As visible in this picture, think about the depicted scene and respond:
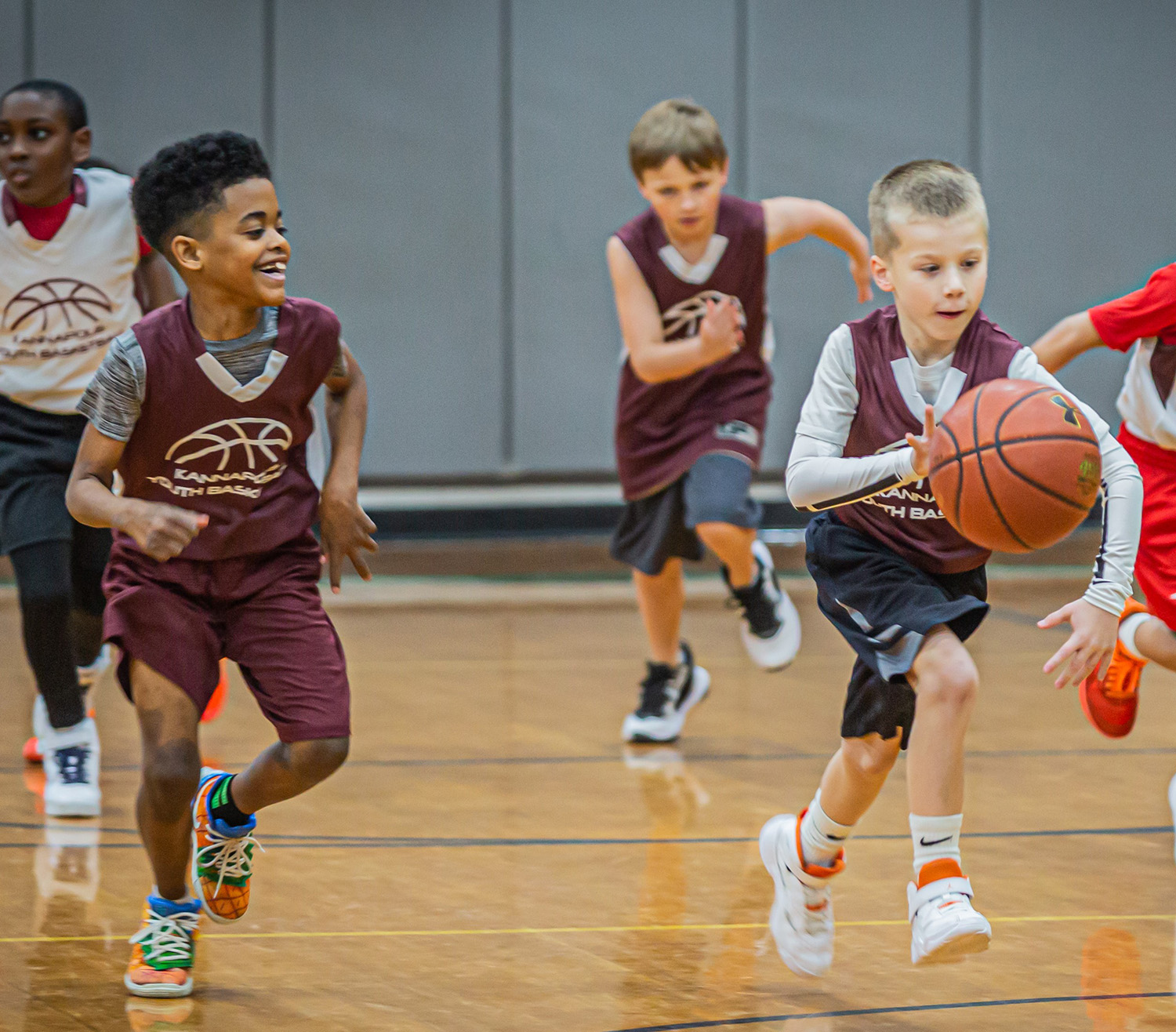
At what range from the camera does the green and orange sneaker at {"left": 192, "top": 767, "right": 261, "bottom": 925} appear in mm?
2959

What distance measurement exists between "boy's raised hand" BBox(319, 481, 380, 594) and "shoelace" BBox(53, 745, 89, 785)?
1346 millimetres

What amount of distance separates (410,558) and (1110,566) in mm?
→ 5898

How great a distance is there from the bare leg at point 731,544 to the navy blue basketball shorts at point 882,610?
5.05ft

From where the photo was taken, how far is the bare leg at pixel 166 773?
281 cm

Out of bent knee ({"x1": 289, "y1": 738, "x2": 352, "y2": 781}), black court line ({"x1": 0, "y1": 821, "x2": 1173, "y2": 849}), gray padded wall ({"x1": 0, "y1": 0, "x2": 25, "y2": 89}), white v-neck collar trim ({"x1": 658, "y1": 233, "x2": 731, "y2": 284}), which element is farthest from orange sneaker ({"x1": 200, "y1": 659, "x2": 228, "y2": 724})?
gray padded wall ({"x1": 0, "y1": 0, "x2": 25, "y2": 89})

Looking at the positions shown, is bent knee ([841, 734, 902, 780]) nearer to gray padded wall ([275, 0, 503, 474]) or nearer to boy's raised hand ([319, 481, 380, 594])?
boy's raised hand ([319, 481, 380, 594])

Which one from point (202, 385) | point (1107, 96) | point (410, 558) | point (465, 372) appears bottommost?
point (410, 558)

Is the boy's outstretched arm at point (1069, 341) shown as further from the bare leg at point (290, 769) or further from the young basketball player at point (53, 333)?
the young basketball player at point (53, 333)

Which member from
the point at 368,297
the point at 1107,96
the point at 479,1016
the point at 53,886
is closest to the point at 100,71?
the point at 368,297

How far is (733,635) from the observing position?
6.41 metres

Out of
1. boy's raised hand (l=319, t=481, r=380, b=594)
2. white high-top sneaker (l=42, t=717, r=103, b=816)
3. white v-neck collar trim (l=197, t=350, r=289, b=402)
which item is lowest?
white high-top sneaker (l=42, t=717, r=103, b=816)

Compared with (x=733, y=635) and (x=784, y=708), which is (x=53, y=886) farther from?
(x=733, y=635)

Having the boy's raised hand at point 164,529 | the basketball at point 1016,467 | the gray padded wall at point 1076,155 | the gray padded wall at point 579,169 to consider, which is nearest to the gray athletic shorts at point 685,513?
the basketball at point 1016,467

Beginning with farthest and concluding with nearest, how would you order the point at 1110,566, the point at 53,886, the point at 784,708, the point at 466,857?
the point at 784,708, the point at 466,857, the point at 53,886, the point at 1110,566
